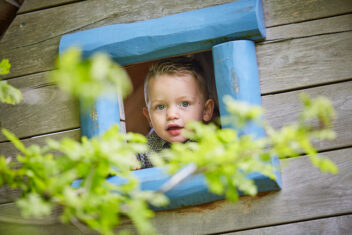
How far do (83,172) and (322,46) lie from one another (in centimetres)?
91

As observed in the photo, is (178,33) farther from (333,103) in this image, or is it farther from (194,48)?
(333,103)

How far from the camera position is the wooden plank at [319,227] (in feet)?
3.97

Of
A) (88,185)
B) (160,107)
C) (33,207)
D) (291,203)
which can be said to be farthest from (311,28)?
(33,207)

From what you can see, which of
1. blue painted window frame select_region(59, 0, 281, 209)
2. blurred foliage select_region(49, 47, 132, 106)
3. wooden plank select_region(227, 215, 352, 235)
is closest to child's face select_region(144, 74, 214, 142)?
blue painted window frame select_region(59, 0, 281, 209)

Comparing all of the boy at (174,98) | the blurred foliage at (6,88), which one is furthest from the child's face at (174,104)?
the blurred foliage at (6,88)

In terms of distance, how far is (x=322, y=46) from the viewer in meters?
1.28

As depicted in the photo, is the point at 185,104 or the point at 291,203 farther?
the point at 185,104

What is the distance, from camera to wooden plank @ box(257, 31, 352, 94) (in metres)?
1.27

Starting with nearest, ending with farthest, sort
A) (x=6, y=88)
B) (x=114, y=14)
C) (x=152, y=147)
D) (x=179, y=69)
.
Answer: (x=6, y=88), (x=114, y=14), (x=179, y=69), (x=152, y=147)

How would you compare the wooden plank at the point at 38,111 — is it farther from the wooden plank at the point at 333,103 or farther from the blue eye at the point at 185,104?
the wooden plank at the point at 333,103

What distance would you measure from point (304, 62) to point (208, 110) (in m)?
0.58

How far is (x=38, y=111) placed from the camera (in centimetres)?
147

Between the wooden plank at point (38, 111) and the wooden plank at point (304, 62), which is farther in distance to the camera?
the wooden plank at point (38, 111)

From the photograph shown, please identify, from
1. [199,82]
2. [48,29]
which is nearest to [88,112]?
[48,29]
